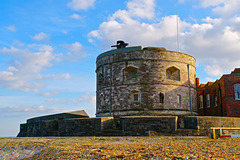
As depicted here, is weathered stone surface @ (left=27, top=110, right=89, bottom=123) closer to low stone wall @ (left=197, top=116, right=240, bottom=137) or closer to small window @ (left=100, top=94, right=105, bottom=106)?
small window @ (left=100, top=94, right=105, bottom=106)

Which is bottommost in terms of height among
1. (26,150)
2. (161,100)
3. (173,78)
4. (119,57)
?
(26,150)

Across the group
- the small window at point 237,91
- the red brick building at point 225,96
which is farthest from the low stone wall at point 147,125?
the small window at point 237,91

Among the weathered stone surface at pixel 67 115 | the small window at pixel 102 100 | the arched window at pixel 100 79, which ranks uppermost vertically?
the arched window at pixel 100 79

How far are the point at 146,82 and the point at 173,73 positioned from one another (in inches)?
132

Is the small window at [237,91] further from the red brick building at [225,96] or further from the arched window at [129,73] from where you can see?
the arched window at [129,73]

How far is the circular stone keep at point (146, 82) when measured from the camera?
21.9 metres

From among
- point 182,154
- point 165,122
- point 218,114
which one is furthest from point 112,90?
point 182,154

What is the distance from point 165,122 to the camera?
51.8 feet

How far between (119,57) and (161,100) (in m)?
5.53

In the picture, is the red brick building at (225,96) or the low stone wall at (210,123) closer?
the low stone wall at (210,123)

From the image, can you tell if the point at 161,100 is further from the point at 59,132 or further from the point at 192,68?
the point at 59,132

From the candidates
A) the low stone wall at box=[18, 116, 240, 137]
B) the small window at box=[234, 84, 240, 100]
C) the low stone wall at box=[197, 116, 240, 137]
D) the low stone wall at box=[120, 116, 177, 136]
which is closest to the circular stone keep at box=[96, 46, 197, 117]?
the small window at box=[234, 84, 240, 100]

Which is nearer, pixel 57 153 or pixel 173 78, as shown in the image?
pixel 57 153

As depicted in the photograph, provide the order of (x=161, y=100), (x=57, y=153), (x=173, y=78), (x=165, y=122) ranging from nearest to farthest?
(x=57, y=153), (x=165, y=122), (x=161, y=100), (x=173, y=78)
